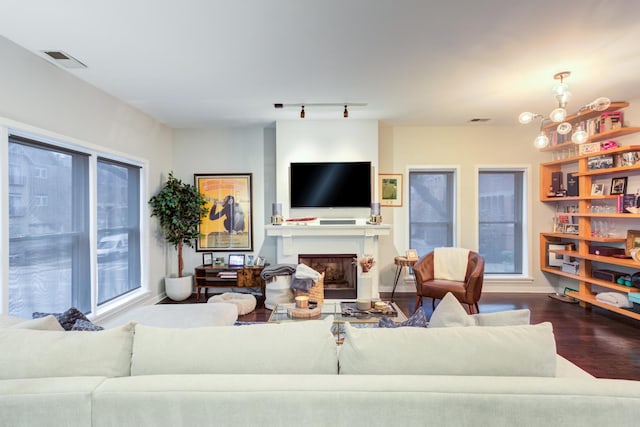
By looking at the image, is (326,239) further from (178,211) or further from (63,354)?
(63,354)

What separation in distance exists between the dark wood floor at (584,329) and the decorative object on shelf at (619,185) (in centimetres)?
149

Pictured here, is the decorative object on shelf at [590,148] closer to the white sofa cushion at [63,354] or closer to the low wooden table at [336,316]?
the low wooden table at [336,316]

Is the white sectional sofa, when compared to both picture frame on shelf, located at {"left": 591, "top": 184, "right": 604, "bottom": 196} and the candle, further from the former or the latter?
picture frame on shelf, located at {"left": 591, "top": 184, "right": 604, "bottom": 196}

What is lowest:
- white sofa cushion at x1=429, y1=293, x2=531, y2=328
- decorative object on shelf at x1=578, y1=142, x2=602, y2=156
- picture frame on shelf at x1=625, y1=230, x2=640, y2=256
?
white sofa cushion at x1=429, y1=293, x2=531, y2=328

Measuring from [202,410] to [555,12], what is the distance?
2927 millimetres

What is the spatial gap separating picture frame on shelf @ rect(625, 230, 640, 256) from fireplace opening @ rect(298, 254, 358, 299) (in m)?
3.20

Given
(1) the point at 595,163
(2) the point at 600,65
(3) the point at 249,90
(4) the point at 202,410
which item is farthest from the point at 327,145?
(4) the point at 202,410

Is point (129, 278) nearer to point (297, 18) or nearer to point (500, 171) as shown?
point (297, 18)

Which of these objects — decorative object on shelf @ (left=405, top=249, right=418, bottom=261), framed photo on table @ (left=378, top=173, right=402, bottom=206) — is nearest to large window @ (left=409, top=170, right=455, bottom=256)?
framed photo on table @ (left=378, top=173, right=402, bottom=206)

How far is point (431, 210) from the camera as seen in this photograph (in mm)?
5422

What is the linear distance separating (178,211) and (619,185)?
5.63 metres

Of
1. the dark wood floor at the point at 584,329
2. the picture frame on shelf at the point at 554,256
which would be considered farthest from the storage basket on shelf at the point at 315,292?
the picture frame on shelf at the point at 554,256

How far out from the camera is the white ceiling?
2154 mm

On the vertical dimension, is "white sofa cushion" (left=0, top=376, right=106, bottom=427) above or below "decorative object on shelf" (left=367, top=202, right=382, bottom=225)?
below
